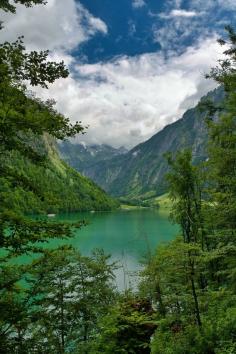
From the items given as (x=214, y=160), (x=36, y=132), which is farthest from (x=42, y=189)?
(x=214, y=160)

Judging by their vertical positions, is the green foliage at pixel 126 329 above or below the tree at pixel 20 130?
below

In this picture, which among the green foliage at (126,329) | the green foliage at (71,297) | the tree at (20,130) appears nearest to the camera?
the tree at (20,130)

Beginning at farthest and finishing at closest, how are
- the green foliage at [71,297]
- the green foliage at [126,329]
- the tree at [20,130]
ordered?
1. the green foliage at [71,297]
2. the green foliage at [126,329]
3. the tree at [20,130]

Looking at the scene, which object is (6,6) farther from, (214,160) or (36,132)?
(214,160)

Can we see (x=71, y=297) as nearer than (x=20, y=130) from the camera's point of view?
No

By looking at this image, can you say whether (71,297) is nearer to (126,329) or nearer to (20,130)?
(126,329)

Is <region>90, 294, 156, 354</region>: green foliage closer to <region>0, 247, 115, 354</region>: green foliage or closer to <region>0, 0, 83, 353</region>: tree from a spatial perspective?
<region>0, 247, 115, 354</region>: green foliage

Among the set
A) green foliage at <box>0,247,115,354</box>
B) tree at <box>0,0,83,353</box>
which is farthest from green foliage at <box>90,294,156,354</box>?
tree at <box>0,0,83,353</box>

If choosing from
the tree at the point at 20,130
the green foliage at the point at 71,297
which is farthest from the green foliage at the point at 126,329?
the tree at the point at 20,130

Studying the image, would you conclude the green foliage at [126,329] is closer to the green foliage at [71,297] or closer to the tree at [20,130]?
the green foliage at [71,297]

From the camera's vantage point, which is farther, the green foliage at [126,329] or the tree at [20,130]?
the green foliage at [126,329]

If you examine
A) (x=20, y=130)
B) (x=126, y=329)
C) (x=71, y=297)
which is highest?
(x=20, y=130)

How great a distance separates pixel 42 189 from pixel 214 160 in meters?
16.4

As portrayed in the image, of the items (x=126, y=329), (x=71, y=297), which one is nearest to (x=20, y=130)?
(x=71, y=297)
